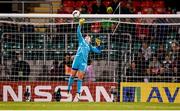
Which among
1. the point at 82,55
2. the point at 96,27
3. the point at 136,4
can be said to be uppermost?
the point at 136,4

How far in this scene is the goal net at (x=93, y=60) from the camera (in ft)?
57.6

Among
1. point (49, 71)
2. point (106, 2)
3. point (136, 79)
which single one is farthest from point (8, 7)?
point (136, 79)

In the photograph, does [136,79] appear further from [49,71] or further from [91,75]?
[49,71]

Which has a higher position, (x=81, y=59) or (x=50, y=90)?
(x=81, y=59)

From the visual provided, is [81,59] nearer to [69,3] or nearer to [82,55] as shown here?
[82,55]

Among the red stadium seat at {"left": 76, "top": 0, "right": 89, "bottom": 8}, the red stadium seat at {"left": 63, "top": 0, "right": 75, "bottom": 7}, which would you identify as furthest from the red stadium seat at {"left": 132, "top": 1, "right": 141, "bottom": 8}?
the red stadium seat at {"left": 63, "top": 0, "right": 75, "bottom": 7}

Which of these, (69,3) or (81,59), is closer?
(81,59)

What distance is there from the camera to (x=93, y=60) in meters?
18.6

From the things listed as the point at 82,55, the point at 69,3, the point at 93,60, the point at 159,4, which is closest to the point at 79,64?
the point at 82,55

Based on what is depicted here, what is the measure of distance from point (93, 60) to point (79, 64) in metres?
1.75

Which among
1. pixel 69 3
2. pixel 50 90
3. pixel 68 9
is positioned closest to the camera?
pixel 50 90

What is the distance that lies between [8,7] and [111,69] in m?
6.01

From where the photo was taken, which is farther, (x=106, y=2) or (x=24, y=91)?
(x=106, y=2)

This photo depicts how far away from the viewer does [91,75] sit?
59.7 ft
